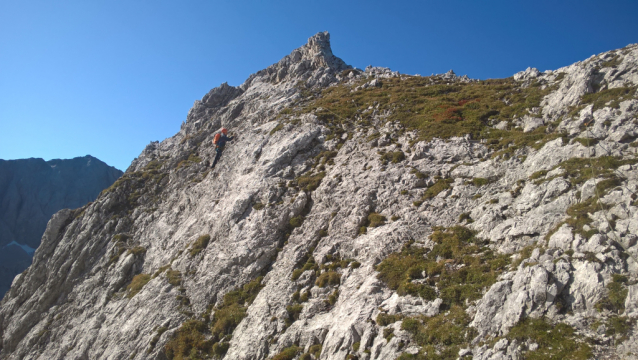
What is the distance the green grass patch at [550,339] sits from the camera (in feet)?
38.9

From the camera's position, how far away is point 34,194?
158 m

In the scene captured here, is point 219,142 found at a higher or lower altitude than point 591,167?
higher

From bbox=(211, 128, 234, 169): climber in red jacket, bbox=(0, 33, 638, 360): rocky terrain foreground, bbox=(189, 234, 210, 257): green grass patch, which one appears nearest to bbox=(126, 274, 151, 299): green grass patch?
bbox=(0, 33, 638, 360): rocky terrain foreground

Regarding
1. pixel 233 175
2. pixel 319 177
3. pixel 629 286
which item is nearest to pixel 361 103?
pixel 319 177

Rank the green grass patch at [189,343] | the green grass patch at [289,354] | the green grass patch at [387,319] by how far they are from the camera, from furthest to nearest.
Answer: the green grass patch at [189,343] → the green grass patch at [289,354] → the green grass patch at [387,319]

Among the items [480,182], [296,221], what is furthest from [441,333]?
[296,221]

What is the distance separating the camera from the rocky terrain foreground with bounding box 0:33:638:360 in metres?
14.7

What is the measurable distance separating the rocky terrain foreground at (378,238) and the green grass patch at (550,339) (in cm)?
6

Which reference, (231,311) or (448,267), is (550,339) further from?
(231,311)

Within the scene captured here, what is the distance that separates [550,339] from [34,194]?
206 m

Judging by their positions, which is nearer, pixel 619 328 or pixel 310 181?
pixel 619 328

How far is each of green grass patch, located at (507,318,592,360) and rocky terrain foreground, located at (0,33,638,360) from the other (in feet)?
0.19

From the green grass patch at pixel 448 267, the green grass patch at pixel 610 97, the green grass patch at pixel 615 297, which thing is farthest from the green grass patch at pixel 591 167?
the green grass patch at pixel 615 297

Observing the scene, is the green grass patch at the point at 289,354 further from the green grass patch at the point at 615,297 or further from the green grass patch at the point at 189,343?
the green grass patch at the point at 615,297
